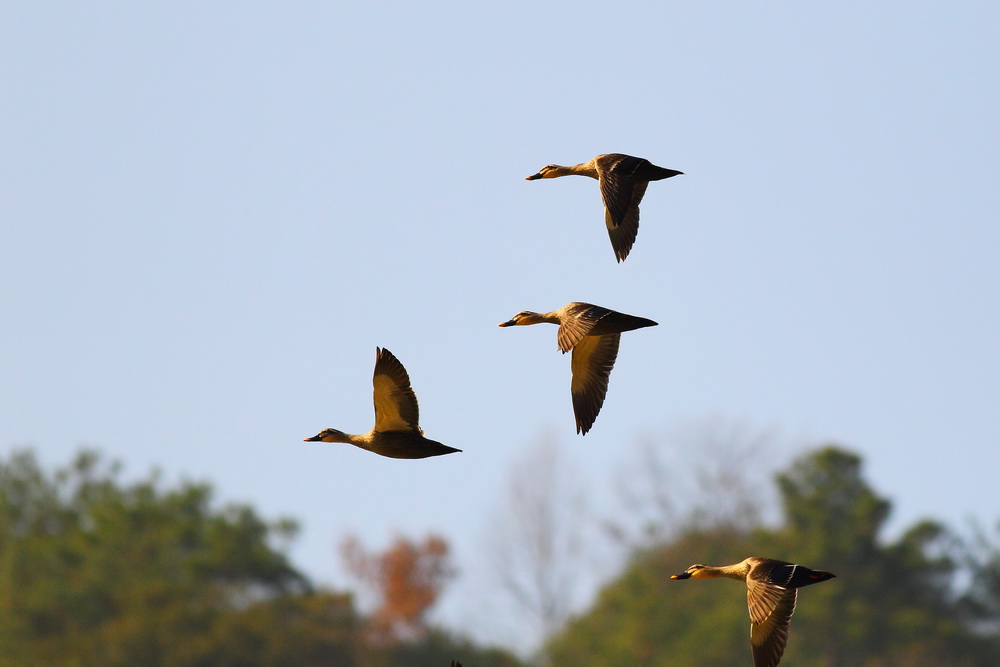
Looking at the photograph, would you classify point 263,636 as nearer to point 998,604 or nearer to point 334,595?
point 334,595

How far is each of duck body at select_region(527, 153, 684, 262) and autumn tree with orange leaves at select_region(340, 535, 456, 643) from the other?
58117 millimetres

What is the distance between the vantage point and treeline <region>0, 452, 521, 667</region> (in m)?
61.2

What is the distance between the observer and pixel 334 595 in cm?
6594

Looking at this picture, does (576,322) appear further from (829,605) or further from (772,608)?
(829,605)

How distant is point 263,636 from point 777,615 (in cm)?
4434

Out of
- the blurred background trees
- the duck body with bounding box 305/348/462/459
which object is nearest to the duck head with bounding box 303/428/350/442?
the duck body with bounding box 305/348/462/459

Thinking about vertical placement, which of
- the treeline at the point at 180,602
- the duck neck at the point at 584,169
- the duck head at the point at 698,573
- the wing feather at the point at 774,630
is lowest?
the wing feather at the point at 774,630

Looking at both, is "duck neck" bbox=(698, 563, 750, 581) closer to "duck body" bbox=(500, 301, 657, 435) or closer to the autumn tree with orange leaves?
"duck body" bbox=(500, 301, 657, 435)

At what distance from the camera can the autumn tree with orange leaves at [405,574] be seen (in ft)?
264

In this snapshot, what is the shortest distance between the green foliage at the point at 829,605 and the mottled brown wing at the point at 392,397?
46957 millimetres

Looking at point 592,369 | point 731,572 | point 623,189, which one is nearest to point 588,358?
point 592,369

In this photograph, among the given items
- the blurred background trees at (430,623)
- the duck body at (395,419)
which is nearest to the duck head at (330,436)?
the duck body at (395,419)

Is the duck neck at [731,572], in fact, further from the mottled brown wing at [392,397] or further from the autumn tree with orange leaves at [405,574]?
the autumn tree with orange leaves at [405,574]

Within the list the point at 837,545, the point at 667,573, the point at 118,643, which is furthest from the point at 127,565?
the point at 837,545
